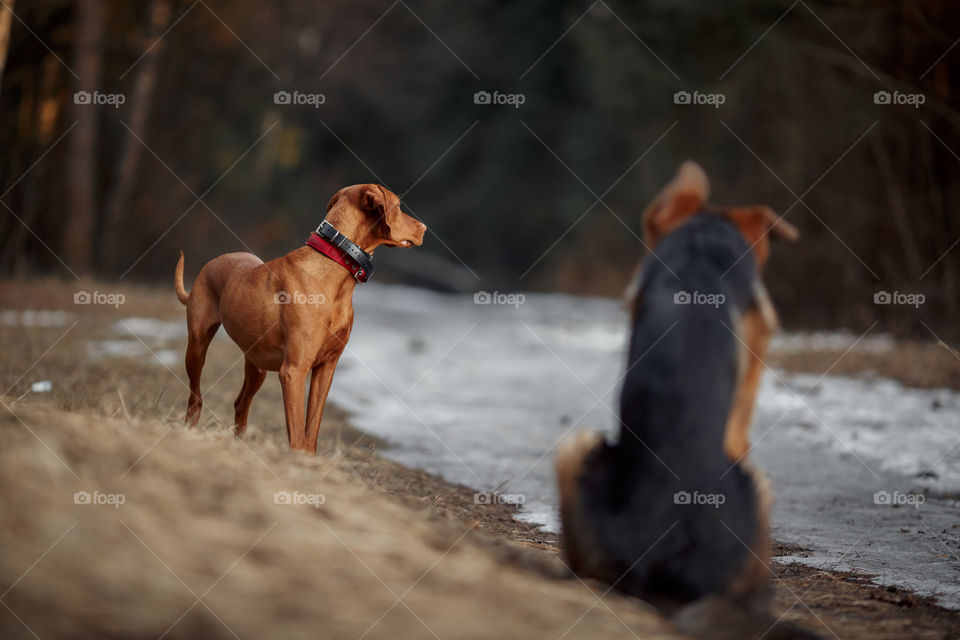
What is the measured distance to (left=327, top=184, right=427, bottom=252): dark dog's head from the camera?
4309 millimetres

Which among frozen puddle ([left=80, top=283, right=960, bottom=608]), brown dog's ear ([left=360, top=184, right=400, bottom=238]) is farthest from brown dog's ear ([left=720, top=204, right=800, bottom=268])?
brown dog's ear ([left=360, top=184, right=400, bottom=238])

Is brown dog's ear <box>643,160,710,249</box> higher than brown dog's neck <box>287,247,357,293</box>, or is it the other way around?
brown dog's ear <box>643,160,710,249</box>

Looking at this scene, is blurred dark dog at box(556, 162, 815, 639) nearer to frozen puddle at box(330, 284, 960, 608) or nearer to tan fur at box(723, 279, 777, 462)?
tan fur at box(723, 279, 777, 462)

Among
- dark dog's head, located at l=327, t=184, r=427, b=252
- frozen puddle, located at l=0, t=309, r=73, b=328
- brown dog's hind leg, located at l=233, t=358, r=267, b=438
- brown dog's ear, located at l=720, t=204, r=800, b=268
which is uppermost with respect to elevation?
dark dog's head, located at l=327, t=184, r=427, b=252

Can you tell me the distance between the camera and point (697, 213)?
305 cm

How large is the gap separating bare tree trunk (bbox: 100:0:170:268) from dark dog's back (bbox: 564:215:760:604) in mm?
15971

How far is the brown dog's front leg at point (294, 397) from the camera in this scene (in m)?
4.14

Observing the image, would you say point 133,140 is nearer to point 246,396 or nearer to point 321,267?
point 246,396

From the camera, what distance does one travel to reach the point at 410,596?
8.01 ft

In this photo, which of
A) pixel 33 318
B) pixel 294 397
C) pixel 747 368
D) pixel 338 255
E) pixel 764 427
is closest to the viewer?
pixel 747 368

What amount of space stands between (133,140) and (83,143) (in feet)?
5.57

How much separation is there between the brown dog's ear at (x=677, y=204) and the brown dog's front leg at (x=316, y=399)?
1.95 m

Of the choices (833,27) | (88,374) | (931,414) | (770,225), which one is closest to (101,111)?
(88,374)

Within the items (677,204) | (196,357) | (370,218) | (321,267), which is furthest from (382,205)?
(677,204)
